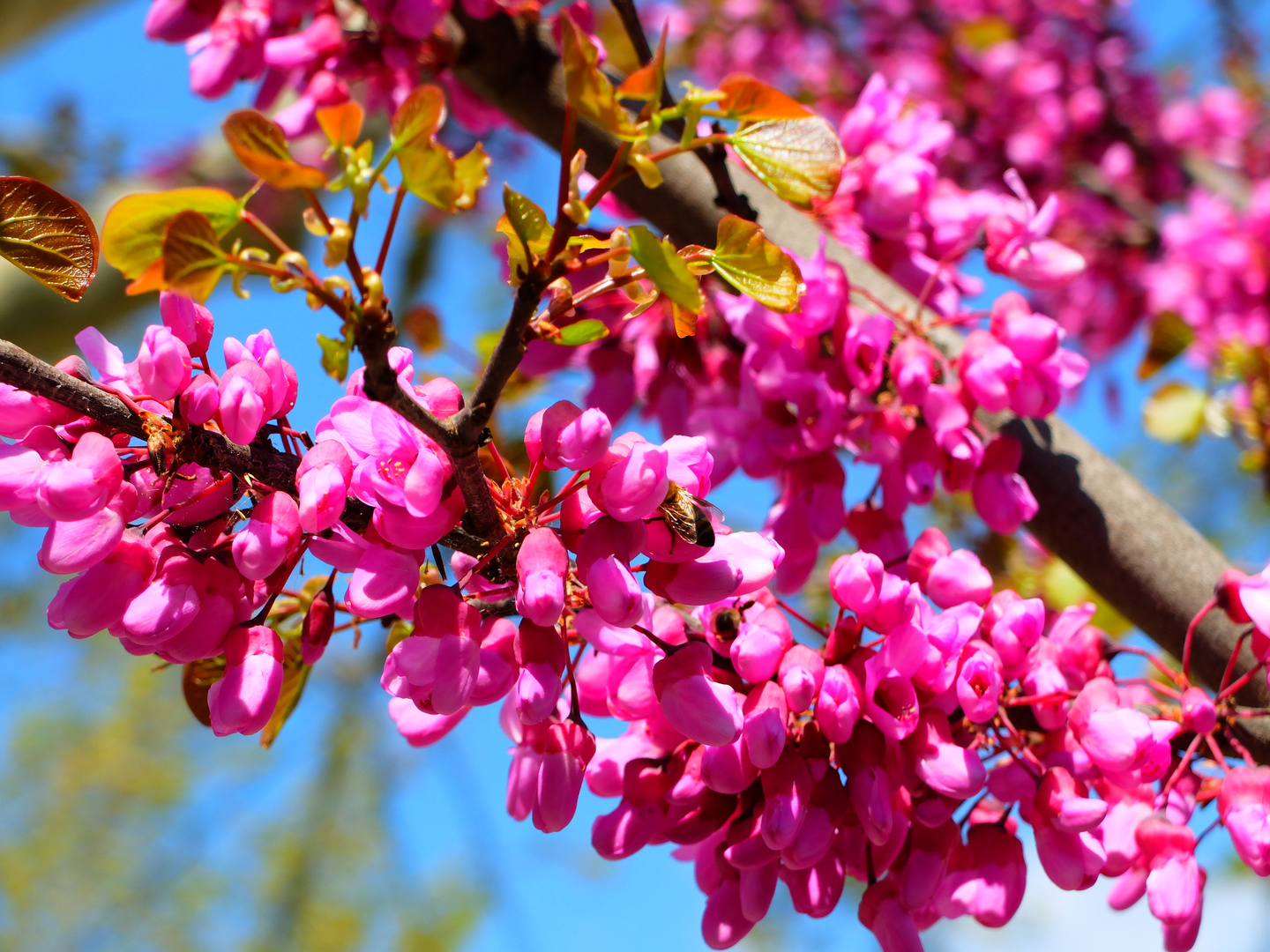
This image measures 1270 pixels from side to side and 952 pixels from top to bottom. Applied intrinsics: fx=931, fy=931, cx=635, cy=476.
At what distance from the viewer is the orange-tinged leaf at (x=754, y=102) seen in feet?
1.89

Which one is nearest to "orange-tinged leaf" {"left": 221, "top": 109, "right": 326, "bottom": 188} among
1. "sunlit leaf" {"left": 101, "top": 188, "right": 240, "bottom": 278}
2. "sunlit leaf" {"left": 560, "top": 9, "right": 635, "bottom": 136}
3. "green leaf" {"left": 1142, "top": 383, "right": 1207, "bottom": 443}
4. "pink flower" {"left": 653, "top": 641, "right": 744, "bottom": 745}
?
"sunlit leaf" {"left": 101, "top": 188, "right": 240, "bottom": 278}

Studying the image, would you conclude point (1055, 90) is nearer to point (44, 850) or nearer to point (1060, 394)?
point (1060, 394)

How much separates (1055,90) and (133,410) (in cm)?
298

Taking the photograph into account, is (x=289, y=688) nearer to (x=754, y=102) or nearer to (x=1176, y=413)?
(x=754, y=102)

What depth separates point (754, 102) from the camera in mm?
582

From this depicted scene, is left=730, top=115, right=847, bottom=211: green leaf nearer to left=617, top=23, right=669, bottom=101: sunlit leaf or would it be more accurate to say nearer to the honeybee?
left=617, top=23, right=669, bottom=101: sunlit leaf

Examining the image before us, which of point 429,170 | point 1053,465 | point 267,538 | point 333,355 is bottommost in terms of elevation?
point 1053,465

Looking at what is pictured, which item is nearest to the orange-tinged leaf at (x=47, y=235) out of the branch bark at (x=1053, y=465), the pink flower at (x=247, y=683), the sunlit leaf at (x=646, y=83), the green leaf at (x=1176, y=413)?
the pink flower at (x=247, y=683)

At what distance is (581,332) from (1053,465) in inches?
27.4

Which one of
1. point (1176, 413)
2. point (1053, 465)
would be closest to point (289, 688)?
point (1053, 465)

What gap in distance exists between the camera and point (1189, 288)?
2.18 m

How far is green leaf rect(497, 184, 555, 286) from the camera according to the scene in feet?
1.65

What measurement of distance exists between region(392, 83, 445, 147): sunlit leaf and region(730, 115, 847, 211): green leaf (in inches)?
8.7

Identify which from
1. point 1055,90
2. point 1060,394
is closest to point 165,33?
point 1060,394
